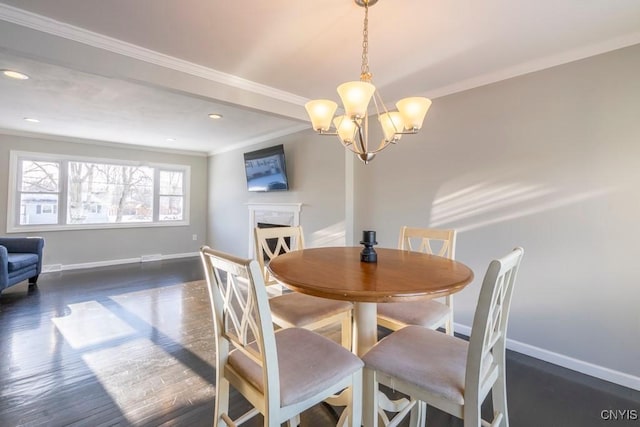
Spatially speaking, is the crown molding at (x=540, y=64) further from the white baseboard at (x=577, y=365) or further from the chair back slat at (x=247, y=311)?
the chair back slat at (x=247, y=311)

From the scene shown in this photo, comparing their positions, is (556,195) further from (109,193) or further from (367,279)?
(109,193)

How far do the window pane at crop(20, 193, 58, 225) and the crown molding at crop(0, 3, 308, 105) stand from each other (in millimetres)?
4434

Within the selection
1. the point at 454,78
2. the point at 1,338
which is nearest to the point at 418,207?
the point at 454,78

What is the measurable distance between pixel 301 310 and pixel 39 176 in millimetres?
5734

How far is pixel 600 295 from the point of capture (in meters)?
2.04

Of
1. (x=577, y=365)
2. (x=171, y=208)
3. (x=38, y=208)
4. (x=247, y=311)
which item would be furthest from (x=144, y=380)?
(x=171, y=208)

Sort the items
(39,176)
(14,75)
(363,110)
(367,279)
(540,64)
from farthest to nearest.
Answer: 1. (39,176)
2. (14,75)
3. (540,64)
4. (363,110)
5. (367,279)

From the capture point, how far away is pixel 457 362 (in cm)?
118

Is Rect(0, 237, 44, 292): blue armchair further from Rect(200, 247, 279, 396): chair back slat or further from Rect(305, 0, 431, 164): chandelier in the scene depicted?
Rect(305, 0, 431, 164): chandelier

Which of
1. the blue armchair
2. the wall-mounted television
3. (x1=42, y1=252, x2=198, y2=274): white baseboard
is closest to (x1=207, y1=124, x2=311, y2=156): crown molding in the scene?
the wall-mounted television

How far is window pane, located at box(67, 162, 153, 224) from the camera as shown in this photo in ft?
17.2

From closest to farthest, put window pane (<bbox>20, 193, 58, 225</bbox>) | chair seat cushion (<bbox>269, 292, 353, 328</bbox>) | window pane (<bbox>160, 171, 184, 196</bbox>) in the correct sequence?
chair seat cushion (<bbox>269, 292, 353, 328</bbox>)
window pane (<bbox>20, 193, 58, 225</bbox>)
window pane (<bbox>160, 171, 184, 196</bbox>)

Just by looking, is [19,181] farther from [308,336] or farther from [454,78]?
[454,78]

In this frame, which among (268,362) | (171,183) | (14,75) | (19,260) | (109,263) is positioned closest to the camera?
(268,362)
